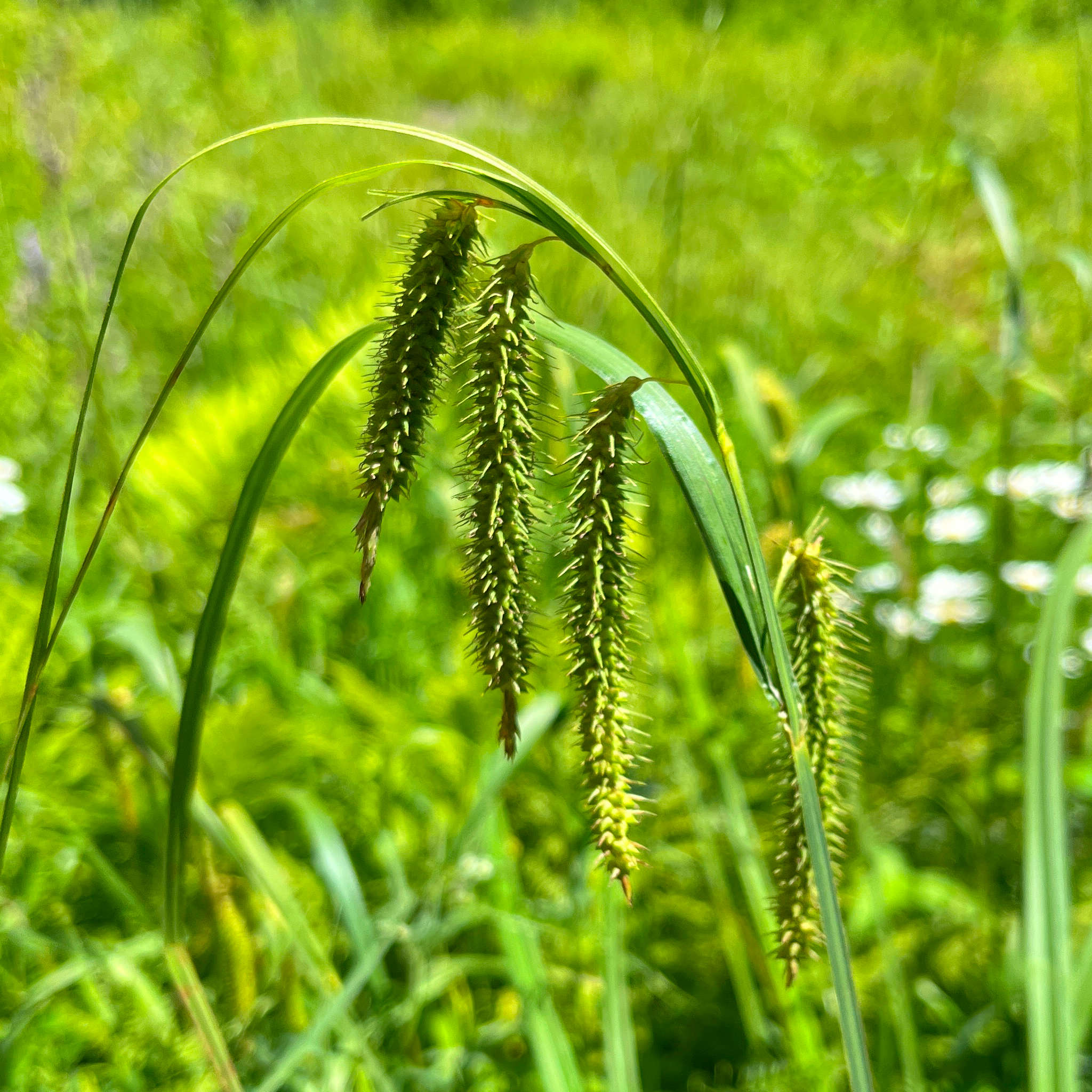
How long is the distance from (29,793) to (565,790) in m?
0.71

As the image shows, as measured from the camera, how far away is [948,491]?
6.91 ft

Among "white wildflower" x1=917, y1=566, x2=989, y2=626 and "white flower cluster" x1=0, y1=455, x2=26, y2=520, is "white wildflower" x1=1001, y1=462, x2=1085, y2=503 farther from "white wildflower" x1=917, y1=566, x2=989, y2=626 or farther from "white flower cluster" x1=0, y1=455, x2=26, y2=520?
"white flower cluster" x1=0, y1=455, x2=26, y2=520

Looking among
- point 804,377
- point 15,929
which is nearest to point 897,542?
point 804,377

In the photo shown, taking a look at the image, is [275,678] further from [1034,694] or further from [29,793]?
[1034,694]

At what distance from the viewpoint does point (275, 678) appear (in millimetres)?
1631

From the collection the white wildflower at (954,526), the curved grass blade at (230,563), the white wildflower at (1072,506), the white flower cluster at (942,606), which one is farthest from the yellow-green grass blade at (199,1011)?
the white wildflower at (954,526)

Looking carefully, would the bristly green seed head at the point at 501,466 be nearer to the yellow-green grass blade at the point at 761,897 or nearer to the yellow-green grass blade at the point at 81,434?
the yellow-green grass blade at the point at 81,434

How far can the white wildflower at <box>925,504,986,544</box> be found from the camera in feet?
6.84

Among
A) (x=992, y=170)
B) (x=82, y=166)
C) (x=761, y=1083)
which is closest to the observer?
(x=761, y=1083)

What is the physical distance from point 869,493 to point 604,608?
169 centimetres

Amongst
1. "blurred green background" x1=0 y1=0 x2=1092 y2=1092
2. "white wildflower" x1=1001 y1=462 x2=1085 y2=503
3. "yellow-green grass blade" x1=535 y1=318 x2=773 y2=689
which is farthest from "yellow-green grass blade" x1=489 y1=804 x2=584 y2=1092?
"white wildflower" x1=1001 y1=462 x2=1085 y2=503

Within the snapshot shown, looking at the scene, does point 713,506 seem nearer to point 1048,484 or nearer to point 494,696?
point 494,696

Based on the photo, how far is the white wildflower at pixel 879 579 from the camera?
1864 millimetres

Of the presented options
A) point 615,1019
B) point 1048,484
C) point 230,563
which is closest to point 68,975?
point 615,1019
